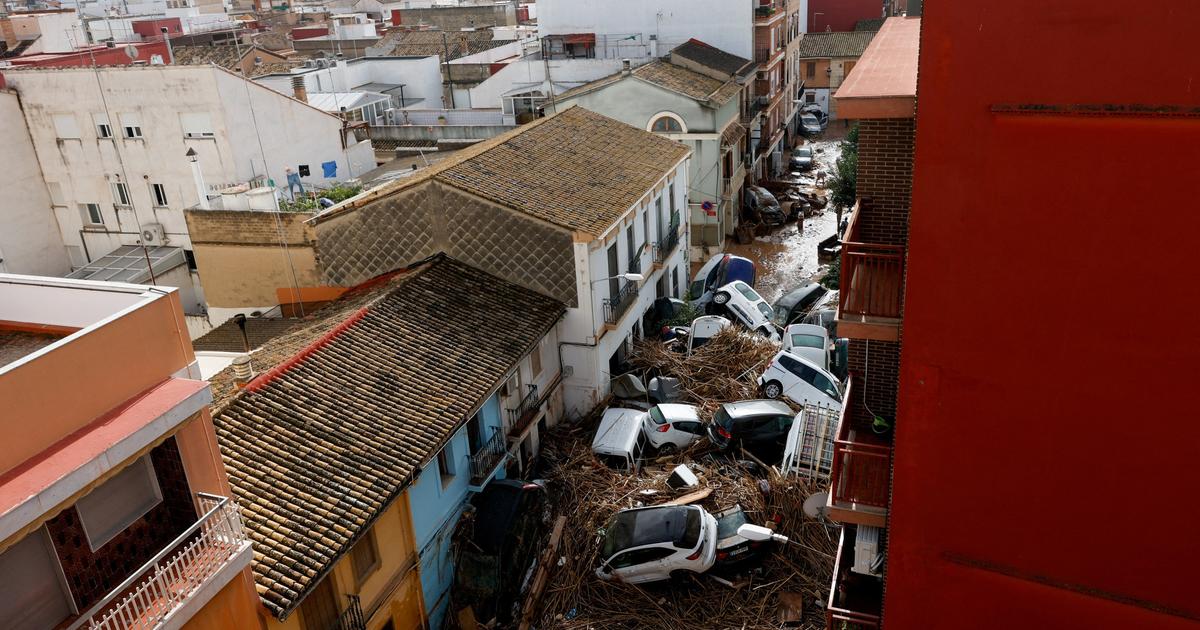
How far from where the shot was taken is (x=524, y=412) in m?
19.4

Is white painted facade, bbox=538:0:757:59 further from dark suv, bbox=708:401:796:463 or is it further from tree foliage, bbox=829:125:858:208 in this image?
dark suv, bbox=708:401:796:463

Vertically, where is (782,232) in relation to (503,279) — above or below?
below

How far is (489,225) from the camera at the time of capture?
2003cm

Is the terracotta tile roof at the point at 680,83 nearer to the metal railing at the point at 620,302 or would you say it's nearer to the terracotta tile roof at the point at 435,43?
the metal railing at the point at 620,302

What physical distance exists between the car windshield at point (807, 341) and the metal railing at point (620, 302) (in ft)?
15.1

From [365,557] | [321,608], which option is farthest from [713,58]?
[321,608]

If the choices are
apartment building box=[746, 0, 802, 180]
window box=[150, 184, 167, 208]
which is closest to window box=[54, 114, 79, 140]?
window box=[150, 184, 167, 208]

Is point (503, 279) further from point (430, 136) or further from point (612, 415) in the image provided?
point (430, 136)

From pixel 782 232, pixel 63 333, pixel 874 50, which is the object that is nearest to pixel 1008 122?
pixel 874 50

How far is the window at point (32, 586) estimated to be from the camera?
27.7ft

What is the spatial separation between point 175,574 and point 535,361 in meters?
11.2

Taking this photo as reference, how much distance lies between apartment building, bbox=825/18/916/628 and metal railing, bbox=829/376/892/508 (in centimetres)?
1

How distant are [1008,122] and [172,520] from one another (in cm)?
1003

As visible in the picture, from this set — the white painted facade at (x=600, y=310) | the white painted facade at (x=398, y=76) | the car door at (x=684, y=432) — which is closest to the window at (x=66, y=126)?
the white painted facade at (x=398, y=76)
